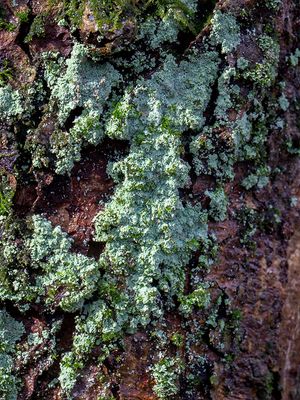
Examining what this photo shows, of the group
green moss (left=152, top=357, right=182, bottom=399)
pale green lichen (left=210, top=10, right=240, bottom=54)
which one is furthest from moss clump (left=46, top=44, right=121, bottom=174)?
green moss (left=152, top=357, right=182, bottom=399)

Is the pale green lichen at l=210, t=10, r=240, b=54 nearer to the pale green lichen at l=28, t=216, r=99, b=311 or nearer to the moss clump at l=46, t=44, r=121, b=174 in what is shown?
the moss clump at l=46, t=44, r=121, b=174

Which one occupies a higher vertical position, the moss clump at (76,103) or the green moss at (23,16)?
the green moss at (23,16)

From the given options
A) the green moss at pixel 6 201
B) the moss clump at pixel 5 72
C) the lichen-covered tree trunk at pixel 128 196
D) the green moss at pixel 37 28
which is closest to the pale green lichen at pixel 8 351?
the lichen-covered tree trunk at pixel 128 196

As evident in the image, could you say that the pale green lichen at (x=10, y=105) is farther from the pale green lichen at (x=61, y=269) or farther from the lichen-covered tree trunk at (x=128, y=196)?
the pale green lichen at (x=61, y=269)

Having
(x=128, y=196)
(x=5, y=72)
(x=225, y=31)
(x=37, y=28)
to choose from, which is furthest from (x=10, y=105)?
(x=225, y=31)

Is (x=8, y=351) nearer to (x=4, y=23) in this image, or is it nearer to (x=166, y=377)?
(x=166, y=377)

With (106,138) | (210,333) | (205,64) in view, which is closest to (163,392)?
(210,333)

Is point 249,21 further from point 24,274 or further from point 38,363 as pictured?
point 38,363

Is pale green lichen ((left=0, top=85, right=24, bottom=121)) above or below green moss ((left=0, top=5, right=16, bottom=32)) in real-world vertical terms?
below
